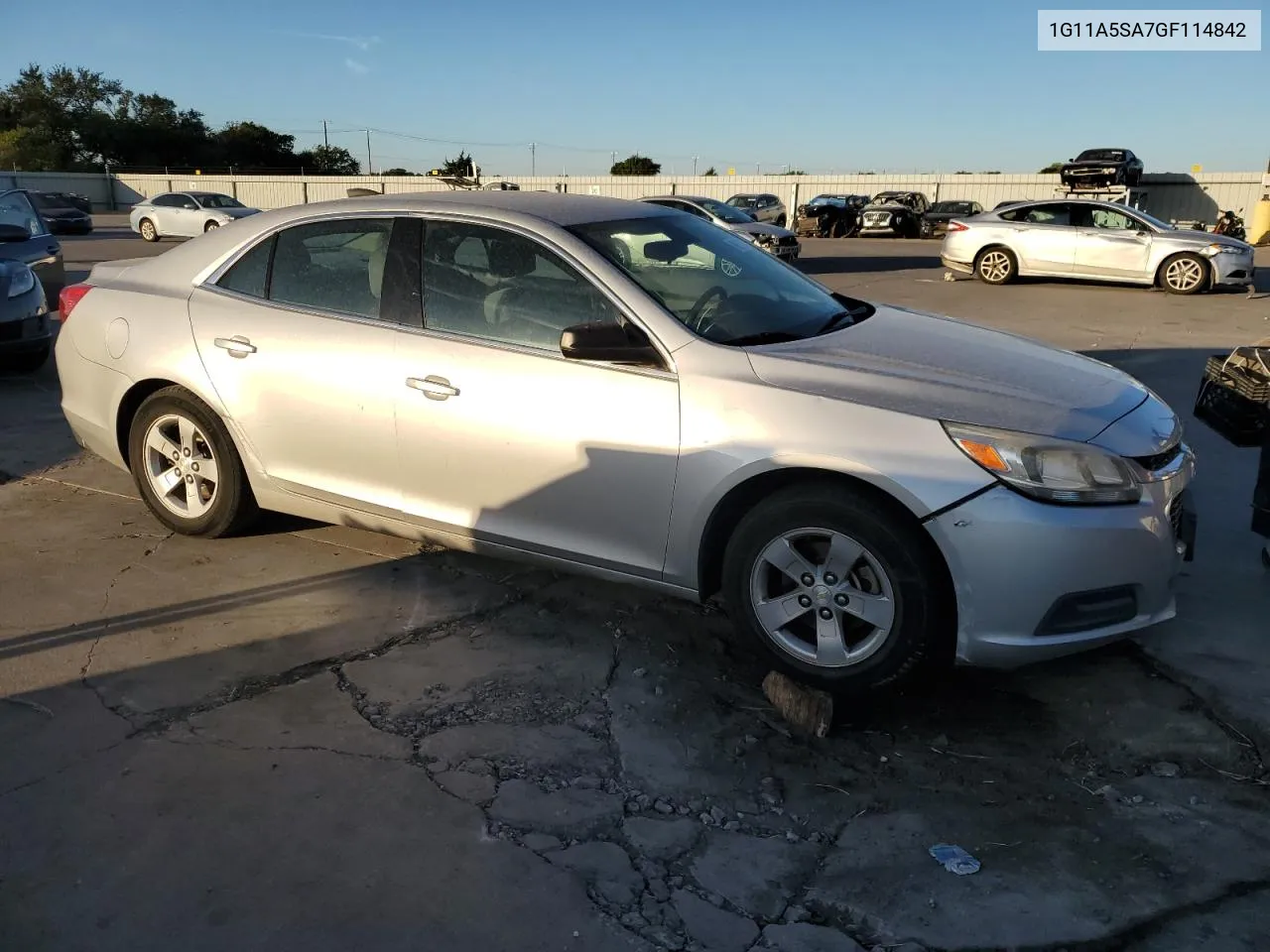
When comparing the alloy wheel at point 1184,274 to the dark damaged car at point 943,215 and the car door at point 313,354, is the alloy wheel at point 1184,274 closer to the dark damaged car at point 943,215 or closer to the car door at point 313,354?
the car door at point 313,354

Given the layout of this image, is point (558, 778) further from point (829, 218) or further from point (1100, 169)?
point (829, 218)

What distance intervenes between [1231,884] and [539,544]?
2425mm

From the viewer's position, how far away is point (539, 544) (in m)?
3.84

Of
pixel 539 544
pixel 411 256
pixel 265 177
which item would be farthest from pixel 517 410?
pixel 265 177

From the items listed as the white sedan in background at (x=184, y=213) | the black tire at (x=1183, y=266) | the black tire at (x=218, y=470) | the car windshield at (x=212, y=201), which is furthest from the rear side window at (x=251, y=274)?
the car windshield at (x=212, y=201)

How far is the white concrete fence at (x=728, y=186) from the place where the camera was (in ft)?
125

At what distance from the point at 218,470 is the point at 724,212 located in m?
16.0

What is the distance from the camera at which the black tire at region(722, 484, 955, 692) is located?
3141 mm

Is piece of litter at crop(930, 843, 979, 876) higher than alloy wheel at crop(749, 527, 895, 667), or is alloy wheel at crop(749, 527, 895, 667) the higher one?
alloy wheel at crop(749, 527, 895, 667)

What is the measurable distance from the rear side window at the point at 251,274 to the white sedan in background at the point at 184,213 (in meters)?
25.2

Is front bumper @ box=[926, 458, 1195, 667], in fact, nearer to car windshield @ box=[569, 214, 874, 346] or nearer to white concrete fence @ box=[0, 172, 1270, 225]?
car windshield @ box=[569, 214, 874, 346]

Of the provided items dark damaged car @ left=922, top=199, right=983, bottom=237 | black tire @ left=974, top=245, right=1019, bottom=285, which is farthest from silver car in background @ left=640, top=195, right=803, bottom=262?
dark damaged car @ left=922, top=199, right=983, bottom=237

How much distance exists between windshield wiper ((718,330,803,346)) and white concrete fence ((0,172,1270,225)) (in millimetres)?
35138

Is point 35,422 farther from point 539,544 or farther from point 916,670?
point 916,670
